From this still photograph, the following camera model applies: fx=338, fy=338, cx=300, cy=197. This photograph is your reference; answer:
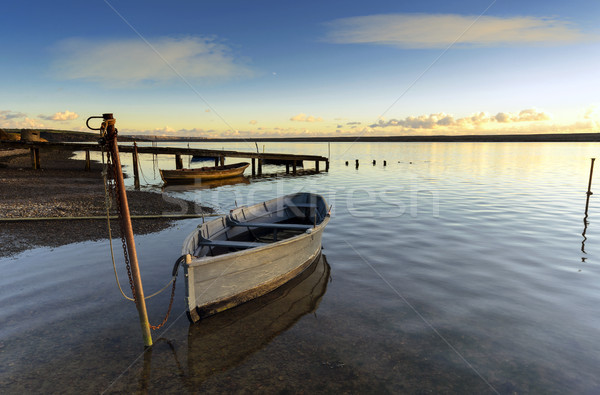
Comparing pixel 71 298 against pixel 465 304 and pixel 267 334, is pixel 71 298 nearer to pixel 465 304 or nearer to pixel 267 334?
pixel 267 334

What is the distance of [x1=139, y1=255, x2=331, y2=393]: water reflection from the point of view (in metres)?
6.21

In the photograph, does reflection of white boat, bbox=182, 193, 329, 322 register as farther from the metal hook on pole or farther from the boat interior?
the metal hook on pole

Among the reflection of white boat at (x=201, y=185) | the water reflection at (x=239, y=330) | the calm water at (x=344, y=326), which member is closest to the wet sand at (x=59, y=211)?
the calm water at (x=344, y=326)

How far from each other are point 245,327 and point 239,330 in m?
0.17

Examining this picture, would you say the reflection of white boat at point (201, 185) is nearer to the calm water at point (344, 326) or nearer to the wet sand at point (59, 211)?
the wet sand at point (59, 211)

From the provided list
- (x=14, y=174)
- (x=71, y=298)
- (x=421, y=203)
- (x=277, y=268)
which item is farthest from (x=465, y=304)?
(x=14, y=174)

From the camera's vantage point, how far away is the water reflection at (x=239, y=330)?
6.21 meters

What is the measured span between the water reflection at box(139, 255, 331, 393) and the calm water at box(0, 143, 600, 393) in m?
0.03

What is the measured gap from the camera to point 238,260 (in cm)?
768

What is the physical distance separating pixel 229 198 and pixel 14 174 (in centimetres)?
2040

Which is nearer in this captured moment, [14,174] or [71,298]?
→ [71,298]

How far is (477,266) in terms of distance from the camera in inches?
443

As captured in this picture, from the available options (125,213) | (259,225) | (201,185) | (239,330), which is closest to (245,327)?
(239,330)

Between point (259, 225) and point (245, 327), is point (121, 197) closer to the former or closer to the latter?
point (245, 327)
